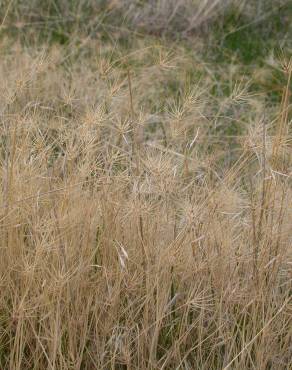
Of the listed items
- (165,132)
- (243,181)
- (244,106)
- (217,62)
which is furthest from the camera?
(217,62)

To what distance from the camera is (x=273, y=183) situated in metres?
2.30

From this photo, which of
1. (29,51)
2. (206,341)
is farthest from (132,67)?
(206,341)

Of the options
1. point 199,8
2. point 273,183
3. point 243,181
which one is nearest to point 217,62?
point 199,8

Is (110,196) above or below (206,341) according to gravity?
above

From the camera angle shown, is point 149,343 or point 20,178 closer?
point 149,343

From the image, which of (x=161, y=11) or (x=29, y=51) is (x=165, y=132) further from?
(x=161, y=11)

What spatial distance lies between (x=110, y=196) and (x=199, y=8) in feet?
8.56

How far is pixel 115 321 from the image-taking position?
84.0 inches

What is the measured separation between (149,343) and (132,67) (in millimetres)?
2292

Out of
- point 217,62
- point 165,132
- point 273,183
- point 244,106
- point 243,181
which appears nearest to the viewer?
point 273,183

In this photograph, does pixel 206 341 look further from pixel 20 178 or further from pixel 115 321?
pixel 20 178

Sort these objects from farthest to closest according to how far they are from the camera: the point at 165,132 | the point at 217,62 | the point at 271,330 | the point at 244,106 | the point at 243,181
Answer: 1. the point at 217,62
2. the point at 244,106
3. the point at 165,132
4. the point at 243,181
5. the point at 271,330

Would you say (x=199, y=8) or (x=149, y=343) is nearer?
(x=149, y=343)

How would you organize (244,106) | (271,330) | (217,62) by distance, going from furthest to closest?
1. (217,62)
2. (244,106)
3. (271,330)
